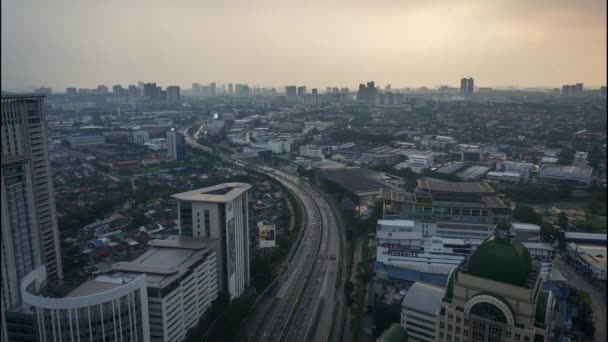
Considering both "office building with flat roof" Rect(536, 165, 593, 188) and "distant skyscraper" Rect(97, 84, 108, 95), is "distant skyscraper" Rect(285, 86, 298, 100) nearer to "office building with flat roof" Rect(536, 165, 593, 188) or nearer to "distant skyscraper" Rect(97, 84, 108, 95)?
"distant skyscraper" Rect(97, 84, 108, 95)

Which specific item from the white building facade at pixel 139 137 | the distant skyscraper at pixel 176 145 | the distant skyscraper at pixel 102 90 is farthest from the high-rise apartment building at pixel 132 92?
the distant skyscraper at pixel 176 145

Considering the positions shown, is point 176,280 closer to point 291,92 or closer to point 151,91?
point 151,91

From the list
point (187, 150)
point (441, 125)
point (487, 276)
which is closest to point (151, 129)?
point (187, 150)

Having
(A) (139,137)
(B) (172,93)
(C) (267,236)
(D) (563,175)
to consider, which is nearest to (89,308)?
(C) (267,236)

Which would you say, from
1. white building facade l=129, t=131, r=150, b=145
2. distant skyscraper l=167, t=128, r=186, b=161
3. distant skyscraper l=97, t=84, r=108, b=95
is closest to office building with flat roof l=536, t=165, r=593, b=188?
distant skyscraper l=167, t=128, r=186, b=161

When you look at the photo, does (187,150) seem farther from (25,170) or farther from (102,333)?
(102,333)

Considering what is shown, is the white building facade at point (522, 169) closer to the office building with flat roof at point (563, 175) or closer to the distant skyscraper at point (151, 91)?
the office building with flat roof at point (563, 175)
